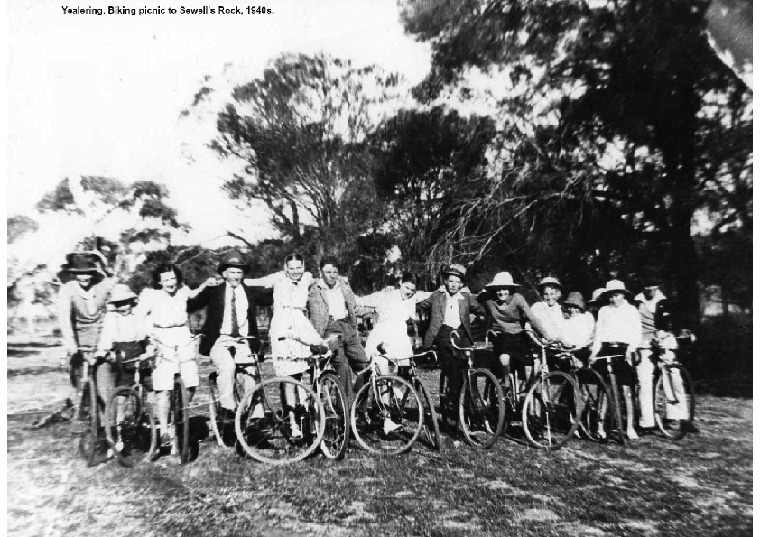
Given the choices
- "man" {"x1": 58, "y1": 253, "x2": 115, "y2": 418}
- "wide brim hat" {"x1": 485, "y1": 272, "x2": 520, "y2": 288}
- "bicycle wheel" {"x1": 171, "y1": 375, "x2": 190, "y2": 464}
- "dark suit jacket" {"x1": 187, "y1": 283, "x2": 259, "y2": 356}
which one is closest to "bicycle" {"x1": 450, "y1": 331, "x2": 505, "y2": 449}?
"wide brim hat" {"x1": 485, "y1": 272, "x2": 520, "y2": 288}

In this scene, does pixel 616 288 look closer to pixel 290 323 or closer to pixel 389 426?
pixel 389 426

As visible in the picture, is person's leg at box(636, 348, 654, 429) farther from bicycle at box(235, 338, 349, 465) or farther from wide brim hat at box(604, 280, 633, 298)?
bicycle at box(235, 338, 349, 465)

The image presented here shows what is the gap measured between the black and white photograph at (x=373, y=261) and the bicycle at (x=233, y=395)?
0.06ft

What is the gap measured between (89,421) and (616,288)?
449 centimetres

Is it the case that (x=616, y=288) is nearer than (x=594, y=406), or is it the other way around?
(x=594, y=406)

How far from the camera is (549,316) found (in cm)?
485

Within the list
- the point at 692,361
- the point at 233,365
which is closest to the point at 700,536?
the point at 692,361

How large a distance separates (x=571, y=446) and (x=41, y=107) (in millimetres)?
5062

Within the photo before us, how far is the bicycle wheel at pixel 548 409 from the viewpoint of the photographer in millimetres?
4418

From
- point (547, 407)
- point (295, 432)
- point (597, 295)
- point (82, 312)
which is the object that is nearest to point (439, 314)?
point (547, 407)

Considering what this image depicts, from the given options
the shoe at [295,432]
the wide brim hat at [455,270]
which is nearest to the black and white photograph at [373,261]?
the shoe at [295,432]

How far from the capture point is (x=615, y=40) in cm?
467

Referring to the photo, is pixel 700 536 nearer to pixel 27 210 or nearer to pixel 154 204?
pixel 154 204

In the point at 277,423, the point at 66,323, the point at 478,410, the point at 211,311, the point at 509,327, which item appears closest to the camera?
the point at 66,323
